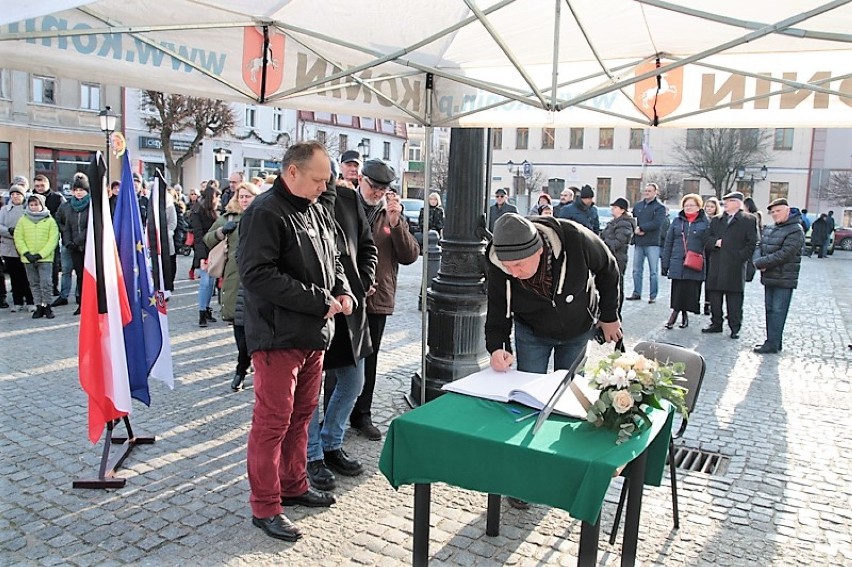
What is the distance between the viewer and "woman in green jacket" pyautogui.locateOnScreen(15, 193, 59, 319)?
945 centimetres

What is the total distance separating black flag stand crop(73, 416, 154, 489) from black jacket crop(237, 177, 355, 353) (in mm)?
1475

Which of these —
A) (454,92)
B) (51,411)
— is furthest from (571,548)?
(51,411)

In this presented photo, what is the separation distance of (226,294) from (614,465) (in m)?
4.52

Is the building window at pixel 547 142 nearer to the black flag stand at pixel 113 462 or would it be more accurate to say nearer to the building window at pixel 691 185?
the building window at pixel 691 185

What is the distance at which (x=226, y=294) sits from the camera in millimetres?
6238

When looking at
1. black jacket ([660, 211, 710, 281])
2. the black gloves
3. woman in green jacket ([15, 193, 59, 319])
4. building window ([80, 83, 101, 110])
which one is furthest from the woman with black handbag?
building window ([80, 83, 101, 110])

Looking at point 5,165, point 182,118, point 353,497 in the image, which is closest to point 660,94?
point 353,497

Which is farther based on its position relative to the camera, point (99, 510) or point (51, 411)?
point (51, 411)

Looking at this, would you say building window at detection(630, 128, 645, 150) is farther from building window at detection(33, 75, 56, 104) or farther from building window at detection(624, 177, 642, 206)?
building window at detection(33, 75, 56, 104)

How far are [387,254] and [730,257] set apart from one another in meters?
6.18

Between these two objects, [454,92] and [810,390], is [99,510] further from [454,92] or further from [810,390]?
[810,390]

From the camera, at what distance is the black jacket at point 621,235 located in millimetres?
11531

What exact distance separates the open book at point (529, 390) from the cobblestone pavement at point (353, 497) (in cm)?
93

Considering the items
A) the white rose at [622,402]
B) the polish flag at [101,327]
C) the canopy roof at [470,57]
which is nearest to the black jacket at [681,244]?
the canopy roof at [470,57]
